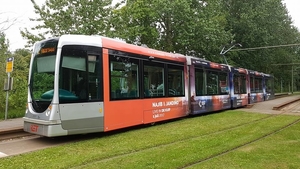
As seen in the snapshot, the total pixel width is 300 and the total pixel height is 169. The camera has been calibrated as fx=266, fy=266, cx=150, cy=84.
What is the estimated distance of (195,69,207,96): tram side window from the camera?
1394cm

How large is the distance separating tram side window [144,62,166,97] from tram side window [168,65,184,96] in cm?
58

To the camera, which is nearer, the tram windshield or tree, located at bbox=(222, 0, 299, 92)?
the tram windshield

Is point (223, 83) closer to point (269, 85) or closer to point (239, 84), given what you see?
point (239, 84)

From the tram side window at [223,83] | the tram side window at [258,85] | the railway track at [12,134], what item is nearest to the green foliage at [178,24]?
the tram side window at [258,85]

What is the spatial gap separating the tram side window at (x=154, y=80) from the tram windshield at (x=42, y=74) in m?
3.68

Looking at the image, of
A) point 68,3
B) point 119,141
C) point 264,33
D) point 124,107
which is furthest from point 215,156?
point 264,33

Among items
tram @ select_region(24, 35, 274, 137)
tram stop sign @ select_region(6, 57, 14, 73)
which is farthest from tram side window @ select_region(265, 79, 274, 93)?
tram stop sign @ select_region(6, 57, 14, 73)

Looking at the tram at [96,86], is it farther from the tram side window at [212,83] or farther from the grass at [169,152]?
the tram side window at [212,83]

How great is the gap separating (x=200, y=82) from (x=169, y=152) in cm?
838

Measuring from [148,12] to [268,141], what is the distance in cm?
1956

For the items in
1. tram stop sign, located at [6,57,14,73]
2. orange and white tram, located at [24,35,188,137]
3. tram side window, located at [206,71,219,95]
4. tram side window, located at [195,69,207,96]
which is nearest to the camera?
orange and white tram, located at [24,35,188,137]

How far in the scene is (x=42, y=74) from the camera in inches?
321

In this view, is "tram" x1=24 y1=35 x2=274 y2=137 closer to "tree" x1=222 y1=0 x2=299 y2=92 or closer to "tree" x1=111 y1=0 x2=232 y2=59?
"tree" x1=111 y1=0 x2=232 y2=59

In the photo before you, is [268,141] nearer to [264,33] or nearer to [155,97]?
[155,97]
